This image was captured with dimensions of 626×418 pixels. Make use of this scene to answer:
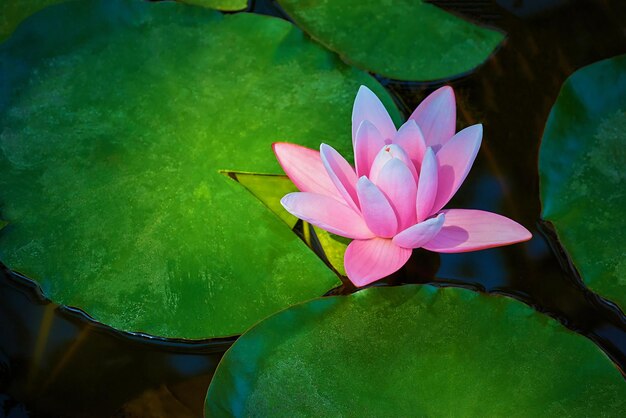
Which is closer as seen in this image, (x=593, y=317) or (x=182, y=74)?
(x=593, y=317)

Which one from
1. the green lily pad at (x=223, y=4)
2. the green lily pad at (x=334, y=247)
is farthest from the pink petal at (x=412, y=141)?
the green lily pad at (x=223, y=4)

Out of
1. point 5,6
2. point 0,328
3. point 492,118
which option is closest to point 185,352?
point 0,328

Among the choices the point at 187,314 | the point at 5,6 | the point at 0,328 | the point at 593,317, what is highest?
the point at 5,6

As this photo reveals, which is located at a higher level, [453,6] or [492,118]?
[453,6]

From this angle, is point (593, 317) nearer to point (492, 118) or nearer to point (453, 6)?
point (492, 118)

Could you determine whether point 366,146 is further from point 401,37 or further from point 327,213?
point 401,37

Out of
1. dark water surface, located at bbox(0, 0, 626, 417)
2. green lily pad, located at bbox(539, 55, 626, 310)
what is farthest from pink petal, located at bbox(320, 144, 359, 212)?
green lily pad, located at bbox(539, 55, 626, 310)

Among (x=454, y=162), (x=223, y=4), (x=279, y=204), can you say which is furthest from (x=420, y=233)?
(x=223, y=4)
